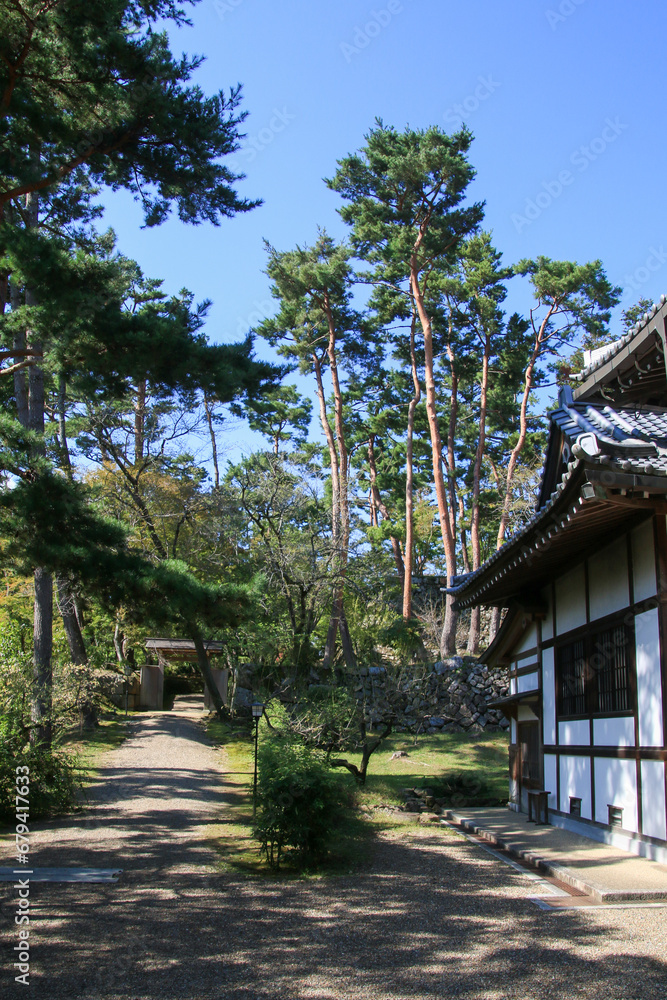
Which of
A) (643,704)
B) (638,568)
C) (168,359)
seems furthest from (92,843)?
(638,568)

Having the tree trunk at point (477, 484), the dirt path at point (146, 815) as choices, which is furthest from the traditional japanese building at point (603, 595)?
the tree trunk at point (477, 484)

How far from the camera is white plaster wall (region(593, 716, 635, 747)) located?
754 centimetres

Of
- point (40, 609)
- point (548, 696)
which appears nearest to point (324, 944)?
point (548, 696)

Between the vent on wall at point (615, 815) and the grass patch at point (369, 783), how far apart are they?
9.17ft

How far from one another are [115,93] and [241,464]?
24203mm

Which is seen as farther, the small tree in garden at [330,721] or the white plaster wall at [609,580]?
the small tree in garden at [330,721]

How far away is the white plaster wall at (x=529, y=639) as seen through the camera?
11.1 meters

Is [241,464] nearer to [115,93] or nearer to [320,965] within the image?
[115,93]

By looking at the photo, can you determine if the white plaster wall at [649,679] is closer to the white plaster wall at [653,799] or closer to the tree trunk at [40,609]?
the white plaster wall at [653,799]

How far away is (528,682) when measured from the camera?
1131 cm

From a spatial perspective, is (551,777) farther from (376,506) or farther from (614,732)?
(376,506)

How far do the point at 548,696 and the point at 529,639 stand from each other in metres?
1.27

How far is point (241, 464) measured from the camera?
32.1m

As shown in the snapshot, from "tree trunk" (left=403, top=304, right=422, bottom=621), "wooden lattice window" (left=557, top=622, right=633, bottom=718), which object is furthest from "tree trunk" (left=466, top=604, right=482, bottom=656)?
"wooden lattice window" (left=557, top=622, right=633, bottom=718)
